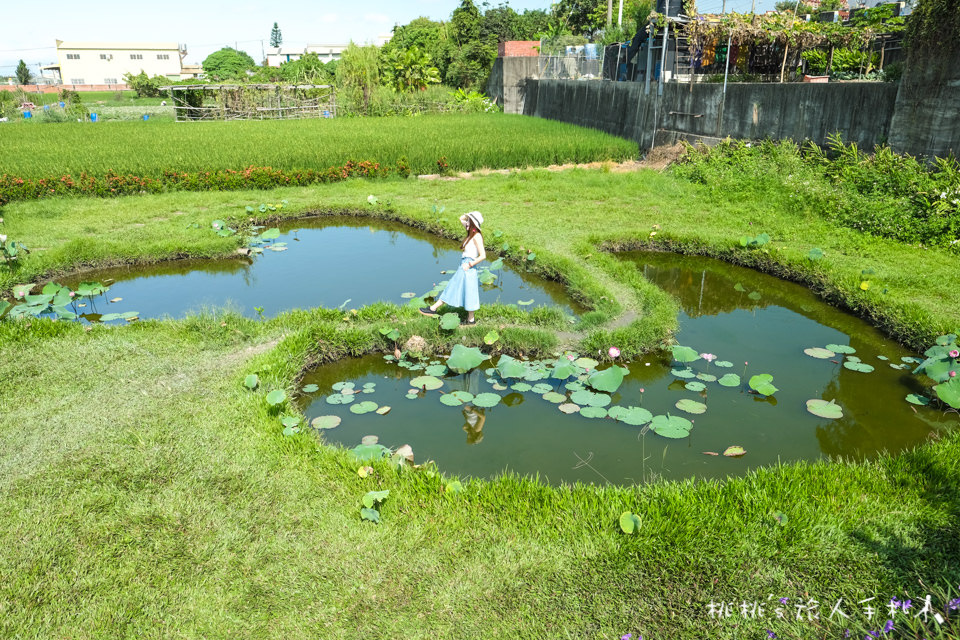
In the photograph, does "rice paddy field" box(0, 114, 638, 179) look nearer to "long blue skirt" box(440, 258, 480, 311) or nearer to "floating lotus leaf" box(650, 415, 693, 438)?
"long blue skirt" box(440, 258, 480, 311)

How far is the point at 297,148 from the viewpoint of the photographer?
16.4 meters

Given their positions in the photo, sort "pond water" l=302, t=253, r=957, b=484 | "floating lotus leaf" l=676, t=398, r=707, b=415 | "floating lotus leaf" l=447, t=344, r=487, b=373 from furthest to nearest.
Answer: "floating lotus leaf" l=447, t=344, r=487, b=373 < "floating lotus leaf" l=676, t=398, r=707, b=415 < "pond water" l=302, t=253, r=957, b=484

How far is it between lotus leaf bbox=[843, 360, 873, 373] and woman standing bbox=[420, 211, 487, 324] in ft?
12.1

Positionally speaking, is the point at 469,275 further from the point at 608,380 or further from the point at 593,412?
the point at 593,412

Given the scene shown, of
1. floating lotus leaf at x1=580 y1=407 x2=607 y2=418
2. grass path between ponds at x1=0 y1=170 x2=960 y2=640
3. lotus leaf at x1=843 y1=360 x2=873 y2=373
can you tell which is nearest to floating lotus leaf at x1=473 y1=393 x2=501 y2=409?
floating lotus leaf at x1=580 y1=407 x2=607 y2=418

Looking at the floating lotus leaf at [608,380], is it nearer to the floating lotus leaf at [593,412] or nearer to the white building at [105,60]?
the floating lotus leaf at [593,412]

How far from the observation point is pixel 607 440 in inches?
184

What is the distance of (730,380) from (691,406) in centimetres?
63

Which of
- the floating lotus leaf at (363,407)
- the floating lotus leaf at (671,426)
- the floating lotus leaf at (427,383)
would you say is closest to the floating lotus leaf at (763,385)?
the floating lotus leaf at (671,426)

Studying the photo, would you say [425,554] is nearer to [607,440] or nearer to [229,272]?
[607,440]

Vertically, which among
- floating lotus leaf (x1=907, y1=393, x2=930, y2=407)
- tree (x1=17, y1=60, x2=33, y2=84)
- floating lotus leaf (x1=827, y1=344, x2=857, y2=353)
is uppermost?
tree (x1=17, y1=60, x2=33, y2=84)

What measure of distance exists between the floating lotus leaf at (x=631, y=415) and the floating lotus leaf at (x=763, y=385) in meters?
1.00

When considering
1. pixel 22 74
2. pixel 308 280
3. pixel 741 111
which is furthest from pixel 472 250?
pixel 22 74

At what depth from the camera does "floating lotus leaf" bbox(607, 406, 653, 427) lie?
4.79 meters
